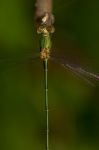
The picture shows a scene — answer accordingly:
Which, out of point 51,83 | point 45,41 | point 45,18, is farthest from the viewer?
point 51,83

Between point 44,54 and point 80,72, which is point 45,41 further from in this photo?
point 80,72

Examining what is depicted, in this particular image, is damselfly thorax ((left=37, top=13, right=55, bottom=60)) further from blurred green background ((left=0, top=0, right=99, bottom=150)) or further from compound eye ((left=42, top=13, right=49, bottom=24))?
blurred green background ((left=0, top=0, right=99, bottom=150))

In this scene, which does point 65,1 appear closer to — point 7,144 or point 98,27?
point 98,27

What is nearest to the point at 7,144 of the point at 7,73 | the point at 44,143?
the point at 44,143

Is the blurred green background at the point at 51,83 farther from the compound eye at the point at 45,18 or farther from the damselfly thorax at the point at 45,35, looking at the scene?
the compound eye at the point at 45,18

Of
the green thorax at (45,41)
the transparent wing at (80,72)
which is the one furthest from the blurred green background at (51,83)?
the green thorax at (45,41)

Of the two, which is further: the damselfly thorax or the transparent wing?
the transparent wing

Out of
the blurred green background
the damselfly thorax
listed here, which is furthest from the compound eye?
the blurred green background

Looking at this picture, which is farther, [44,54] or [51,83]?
[51,83]

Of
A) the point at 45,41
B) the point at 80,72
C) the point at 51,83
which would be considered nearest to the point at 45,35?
the point at 45,41
